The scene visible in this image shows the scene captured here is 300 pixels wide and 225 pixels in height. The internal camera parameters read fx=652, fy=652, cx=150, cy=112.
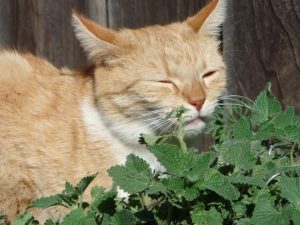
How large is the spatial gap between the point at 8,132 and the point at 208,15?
1213mm

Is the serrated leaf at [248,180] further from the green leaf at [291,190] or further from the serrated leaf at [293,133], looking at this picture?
Answer: the serrated leaf at [293,133]

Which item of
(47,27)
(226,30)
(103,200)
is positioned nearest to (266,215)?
(103,200)

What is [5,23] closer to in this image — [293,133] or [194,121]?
[194,121]

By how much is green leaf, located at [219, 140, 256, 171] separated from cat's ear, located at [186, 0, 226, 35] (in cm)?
187

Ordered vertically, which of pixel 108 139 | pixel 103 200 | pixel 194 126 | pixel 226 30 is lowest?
pixel 108 139

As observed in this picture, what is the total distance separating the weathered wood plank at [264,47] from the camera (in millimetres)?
3990

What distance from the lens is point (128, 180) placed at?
1.60 metres

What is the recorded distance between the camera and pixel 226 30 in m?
4.28

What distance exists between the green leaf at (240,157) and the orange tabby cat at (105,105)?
1.44 meters

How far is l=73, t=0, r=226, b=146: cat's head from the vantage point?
3.19 metres

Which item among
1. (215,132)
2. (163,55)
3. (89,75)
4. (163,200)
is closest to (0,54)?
(89,75)

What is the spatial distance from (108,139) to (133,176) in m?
1.74

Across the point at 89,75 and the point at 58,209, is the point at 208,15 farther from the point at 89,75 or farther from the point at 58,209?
the point at 58,209

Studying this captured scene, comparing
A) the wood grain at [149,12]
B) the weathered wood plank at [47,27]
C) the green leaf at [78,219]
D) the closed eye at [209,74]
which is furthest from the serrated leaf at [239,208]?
the weathered wood plank at [47,27]
